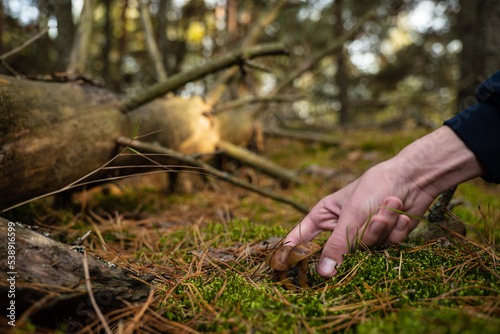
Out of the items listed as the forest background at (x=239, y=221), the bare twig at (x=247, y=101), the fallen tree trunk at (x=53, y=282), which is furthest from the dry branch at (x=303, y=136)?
the fallen tree trunk at (x=53, y=282)

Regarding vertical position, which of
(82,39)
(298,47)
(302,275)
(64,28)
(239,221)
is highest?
(298,47)

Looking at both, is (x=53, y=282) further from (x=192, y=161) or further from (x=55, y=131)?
(x=192, y=161)

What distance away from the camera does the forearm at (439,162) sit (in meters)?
1.45

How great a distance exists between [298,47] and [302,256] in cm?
1238

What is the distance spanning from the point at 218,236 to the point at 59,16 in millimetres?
6775

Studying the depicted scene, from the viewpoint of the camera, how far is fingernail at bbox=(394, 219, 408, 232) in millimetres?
1528

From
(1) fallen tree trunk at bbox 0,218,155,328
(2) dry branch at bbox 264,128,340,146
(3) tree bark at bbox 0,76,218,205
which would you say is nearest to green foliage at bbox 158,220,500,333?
(1) fallen tree trunk at bbox 0,218,155,328

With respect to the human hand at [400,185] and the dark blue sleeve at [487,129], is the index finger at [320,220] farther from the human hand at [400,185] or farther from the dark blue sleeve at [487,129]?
the dark blue sleeve at [487,129]

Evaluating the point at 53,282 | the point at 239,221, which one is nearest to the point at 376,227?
the point at 239,221

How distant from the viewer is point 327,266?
1.47 meters

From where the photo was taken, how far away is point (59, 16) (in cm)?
620

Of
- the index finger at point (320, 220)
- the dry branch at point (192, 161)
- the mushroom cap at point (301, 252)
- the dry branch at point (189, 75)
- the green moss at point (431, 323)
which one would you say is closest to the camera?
the green moss at point (431, 323)

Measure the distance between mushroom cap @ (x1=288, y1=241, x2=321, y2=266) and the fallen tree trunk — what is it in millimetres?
681

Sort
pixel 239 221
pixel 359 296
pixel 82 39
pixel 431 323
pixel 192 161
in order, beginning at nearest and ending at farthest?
pixel 431 323, pixel 359 296, pixel 239 221, pixel 192 161, pixel 82 39
